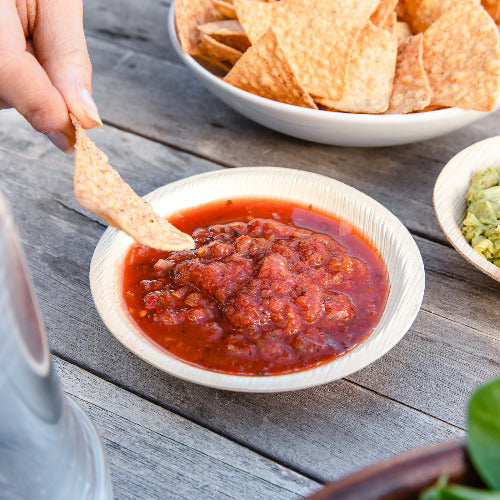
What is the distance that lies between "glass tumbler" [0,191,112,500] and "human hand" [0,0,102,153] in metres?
0.84

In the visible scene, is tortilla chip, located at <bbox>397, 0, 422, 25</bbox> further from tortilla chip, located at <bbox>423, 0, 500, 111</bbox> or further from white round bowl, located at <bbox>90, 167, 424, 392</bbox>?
white round bowl, located at <bbox>90, 167, 424, 392</bbox>

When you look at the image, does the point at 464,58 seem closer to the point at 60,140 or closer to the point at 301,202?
the point at 301,202

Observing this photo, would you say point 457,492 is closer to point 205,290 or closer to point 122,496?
point 122,496

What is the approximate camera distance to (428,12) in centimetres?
251

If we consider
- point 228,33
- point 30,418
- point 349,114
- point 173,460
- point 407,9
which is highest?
point 407,9

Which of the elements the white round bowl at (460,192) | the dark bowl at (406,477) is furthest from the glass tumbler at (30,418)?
the white round bowl at (460,192)

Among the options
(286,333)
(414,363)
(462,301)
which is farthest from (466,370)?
(286,333)

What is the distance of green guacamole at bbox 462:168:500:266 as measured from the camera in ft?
5.72

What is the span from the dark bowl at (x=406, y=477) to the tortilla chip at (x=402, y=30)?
7.03 feet

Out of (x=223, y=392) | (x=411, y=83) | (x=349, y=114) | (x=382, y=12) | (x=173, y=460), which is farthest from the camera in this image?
(x=382, y=12)

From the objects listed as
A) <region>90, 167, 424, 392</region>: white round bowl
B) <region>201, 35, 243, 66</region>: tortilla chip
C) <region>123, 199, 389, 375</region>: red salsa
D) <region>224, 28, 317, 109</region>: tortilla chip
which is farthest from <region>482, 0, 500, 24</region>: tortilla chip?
<region>123, 199, 389, 375</region>: red salsa

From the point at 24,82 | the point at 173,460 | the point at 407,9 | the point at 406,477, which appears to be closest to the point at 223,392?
the point at 173,460

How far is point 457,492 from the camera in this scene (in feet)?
2.11

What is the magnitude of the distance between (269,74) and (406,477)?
68.9 inches
